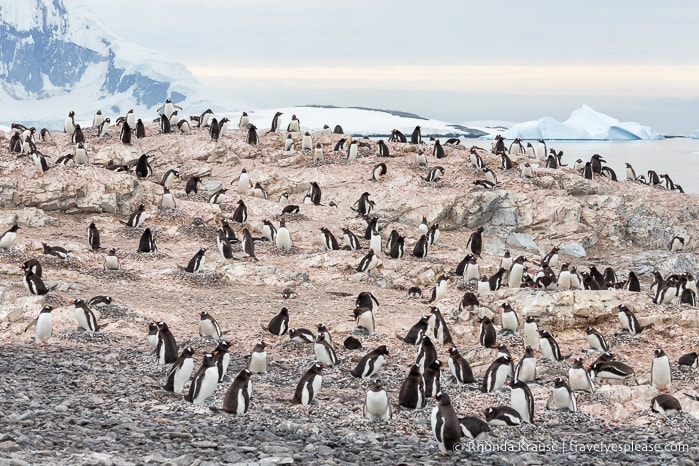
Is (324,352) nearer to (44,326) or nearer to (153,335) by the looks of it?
(153,335)

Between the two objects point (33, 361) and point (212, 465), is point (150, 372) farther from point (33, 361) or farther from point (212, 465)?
point (212, 465)

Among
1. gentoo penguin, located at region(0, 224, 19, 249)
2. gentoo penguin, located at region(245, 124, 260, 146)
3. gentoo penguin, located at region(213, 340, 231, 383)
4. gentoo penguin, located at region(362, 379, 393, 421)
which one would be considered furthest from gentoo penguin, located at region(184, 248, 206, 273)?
gentoo penguin, located at region(245, 124, 260, 146)

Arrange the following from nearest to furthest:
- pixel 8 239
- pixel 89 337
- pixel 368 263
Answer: pixel 89 337
pixel 8 239
pixel 368 263

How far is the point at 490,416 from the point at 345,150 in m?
20.5

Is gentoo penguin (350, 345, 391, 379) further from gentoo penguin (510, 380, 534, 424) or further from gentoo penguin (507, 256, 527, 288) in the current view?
gentoo penguin (507, 256, 527, 288)

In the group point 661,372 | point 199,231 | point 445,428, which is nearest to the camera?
point 445,428

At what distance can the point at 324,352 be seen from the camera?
12.7 meters

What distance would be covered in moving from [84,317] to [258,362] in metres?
3.28

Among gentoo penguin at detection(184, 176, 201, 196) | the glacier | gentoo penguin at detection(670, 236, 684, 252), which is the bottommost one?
gentoo penguin at detection(670, 236, 684, 252)

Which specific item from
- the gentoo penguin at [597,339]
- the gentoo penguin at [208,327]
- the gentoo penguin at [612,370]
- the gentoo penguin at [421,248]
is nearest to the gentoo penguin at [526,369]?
the gentoo penguin at [612,370]

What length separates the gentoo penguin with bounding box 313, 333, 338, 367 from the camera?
1266 cm

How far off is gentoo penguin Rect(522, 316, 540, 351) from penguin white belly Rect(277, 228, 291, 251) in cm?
829

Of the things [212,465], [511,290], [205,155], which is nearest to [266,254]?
[511,290]

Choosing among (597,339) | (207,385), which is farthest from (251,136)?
(207,385)
